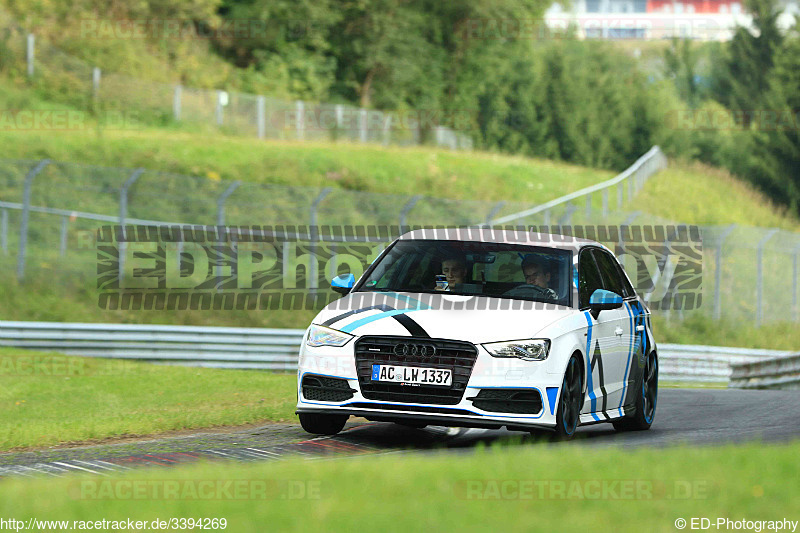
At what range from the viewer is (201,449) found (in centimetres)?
992

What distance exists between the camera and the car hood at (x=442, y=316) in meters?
9.52

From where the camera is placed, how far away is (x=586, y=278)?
11.0 m

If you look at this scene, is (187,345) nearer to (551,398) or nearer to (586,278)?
(586,278)

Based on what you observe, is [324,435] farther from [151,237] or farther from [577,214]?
[577,214]

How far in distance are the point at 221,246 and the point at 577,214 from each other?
827 cm

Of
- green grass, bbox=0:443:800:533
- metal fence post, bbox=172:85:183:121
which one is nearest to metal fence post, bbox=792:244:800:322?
green grass, bbox=0:443:800:533

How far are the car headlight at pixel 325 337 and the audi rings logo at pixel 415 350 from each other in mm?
403

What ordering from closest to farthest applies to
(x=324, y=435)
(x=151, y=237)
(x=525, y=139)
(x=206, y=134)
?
(x=324, y=435), (x=151, y=237), (x=206, y=134), (x=525, y=139)

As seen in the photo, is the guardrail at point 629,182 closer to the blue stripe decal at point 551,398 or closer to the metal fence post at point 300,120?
the metal fence post at point 300,120

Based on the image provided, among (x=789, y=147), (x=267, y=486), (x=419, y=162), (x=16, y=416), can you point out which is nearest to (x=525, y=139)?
(x=789, y=147)

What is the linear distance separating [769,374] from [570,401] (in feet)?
41.9

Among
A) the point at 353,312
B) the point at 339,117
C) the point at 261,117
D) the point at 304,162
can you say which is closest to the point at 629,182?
the point at 339,117

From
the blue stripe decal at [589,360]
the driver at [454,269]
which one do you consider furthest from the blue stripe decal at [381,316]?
the blue stripe decal at [589,360]

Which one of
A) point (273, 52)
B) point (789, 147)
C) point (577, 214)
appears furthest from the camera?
point (789, 147)
